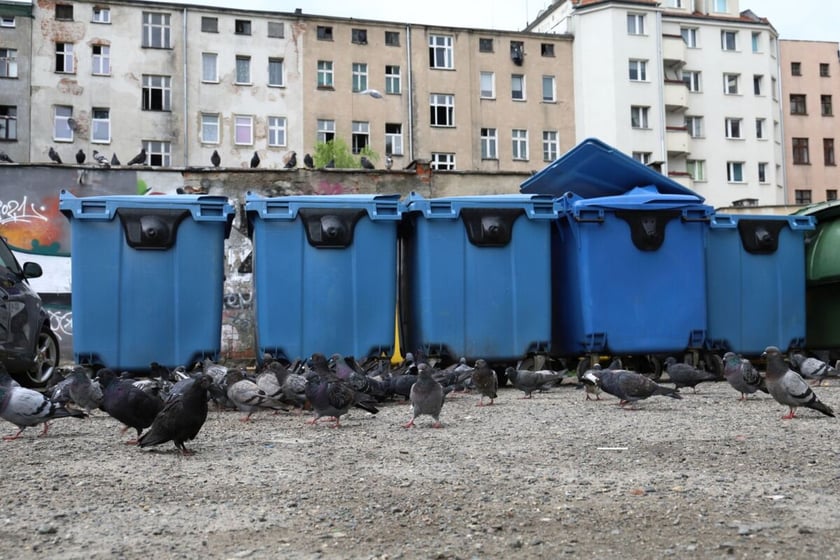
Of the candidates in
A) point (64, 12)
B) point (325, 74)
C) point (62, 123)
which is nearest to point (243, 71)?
point (325, 74)

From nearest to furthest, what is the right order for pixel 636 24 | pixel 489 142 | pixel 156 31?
pixel 156 31, pixel 489 142, pixel 636 24

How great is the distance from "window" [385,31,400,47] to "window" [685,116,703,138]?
15053 mm

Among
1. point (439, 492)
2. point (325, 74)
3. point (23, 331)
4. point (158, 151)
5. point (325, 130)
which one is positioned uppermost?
point (325, 74)

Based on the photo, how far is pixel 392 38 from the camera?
4162 cm

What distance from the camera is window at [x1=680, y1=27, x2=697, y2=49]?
4709 centimetres

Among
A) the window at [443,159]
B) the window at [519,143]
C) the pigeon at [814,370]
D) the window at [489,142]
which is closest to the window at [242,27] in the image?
the window at [443,159]

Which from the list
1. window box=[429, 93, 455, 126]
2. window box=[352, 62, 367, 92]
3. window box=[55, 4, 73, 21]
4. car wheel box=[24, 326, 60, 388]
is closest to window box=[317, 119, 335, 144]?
window box=[352, 62, 367, 92]

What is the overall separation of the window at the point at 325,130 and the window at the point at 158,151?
6279mm

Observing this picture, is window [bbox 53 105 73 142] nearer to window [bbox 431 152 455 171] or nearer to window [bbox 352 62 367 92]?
window [bbox 352 62 367 92]

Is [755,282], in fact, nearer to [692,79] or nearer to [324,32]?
[324,32]

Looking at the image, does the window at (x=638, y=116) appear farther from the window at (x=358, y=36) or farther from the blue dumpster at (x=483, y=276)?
the blue dumpster at (x=483, y=276)

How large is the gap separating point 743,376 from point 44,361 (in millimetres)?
7648

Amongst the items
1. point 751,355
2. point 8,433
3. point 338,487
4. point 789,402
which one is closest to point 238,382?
point 8,433

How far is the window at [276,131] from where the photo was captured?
39.4m
